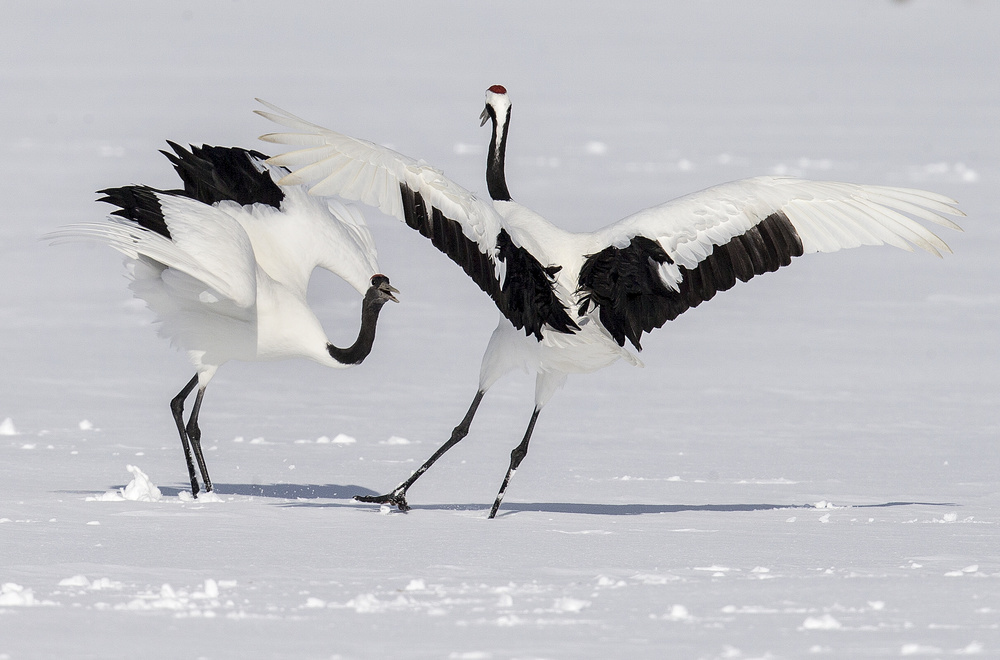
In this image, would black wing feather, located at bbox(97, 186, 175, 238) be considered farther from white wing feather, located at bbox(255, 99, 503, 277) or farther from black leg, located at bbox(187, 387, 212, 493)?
black leg, located at bbox(187, 387, 212, 493)

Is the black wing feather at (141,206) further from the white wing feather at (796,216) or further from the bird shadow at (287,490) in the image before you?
the white wing feather at (796,216)

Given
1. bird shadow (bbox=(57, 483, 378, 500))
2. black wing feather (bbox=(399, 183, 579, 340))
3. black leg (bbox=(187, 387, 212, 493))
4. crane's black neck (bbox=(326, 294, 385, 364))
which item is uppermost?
black wing feather (bbox=(399, 183, 579, 340))

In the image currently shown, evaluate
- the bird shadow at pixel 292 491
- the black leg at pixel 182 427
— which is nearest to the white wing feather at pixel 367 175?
the bird shadow at pixel 292 491

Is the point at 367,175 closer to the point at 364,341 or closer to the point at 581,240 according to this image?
the point at 581,240

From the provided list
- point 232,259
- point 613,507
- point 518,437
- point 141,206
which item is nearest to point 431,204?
point 232,259

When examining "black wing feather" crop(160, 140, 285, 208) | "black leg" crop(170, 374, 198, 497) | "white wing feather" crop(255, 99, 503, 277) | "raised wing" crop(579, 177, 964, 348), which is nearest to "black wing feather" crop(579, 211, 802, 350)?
"raised wing" crop(579, 177, 964, 348)

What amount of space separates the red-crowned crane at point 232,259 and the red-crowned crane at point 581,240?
2.15 feet

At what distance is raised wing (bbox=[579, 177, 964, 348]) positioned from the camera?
21.4 ft

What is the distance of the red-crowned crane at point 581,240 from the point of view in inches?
233

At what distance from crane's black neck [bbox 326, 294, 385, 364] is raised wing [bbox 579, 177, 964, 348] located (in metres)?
1.15

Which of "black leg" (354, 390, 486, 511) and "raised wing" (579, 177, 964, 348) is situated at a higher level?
"raised wing" (579, 177, 964, 348)

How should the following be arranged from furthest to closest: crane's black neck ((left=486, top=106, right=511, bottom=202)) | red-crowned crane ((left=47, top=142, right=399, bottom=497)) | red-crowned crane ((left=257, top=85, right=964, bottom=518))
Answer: crane's black neck ((left=486, top=106, right=511, bottom=202)), red-crowned crane ((left=47, top=142, right=399, bottom=497)), red-crowned crane ((left=257, top=85, right=964, bottom=518))

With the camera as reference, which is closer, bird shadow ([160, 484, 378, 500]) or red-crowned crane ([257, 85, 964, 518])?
red-crowned crane ([257, 85, 964, 518])

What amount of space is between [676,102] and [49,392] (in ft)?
54.8
